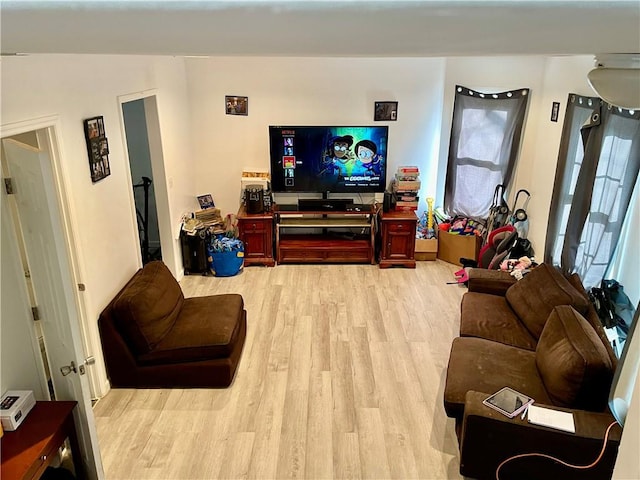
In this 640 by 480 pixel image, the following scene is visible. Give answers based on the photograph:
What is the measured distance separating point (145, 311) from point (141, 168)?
117 inches

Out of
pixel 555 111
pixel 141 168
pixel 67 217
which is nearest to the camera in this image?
pixel 67 217

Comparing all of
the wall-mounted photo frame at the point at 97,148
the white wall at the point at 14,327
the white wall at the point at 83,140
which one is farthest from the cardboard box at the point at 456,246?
the white wall at the point at 14,327

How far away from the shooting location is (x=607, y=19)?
691 millimetres

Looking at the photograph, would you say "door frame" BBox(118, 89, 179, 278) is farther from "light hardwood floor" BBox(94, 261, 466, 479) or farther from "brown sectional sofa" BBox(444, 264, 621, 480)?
"brown sectional sofa" BBox(444, 264, 621, 480)

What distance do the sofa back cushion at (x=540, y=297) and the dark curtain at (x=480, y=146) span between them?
5.78 feet

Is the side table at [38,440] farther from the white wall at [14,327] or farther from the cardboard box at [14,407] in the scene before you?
the white wall at [14,327]

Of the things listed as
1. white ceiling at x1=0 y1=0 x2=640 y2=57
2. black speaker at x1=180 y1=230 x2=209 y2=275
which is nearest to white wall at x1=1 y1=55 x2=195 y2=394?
black speaker at x1=180 y1=230 x2=209 y2=275

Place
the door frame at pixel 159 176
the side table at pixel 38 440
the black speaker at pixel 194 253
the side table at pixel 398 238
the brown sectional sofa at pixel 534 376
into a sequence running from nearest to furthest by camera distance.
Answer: the side table at pixel 38 440, the brown sectional sofa at pixel 534 376, the door frame at pixel 159 176, the black speaker at pixel 194 253, the side table at pixel 398 238

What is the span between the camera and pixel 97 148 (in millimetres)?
3422

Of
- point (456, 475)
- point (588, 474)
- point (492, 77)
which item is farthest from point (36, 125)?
point (492, 77)

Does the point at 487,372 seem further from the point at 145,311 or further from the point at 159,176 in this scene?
the point at 159,176

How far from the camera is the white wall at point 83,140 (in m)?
2.65

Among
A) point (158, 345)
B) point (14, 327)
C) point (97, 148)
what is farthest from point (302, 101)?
point (14, 327)

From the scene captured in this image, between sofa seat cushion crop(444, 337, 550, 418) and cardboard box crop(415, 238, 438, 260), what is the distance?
8.45ft
